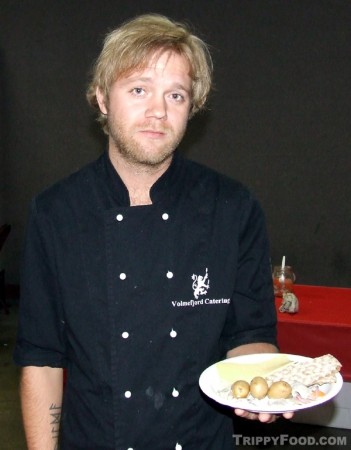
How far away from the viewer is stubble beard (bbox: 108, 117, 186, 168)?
1.47 metres

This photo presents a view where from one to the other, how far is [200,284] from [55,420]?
18.9 inches

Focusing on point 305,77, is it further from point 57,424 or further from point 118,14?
point 57,424

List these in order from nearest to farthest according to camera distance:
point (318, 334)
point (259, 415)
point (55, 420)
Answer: point (259, 415) → point (55, 420) → point (318, 334)

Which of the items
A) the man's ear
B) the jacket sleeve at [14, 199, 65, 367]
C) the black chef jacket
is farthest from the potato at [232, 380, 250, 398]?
the man's ear

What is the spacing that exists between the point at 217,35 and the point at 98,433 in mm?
4629

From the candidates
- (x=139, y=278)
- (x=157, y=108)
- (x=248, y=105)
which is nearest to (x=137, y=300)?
(x=139, y=278)

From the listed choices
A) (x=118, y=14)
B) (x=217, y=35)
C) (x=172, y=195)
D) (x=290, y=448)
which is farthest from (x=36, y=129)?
(x=172, y=195)

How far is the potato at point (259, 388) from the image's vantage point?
4.64ft

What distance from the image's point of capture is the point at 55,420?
1.62 meters

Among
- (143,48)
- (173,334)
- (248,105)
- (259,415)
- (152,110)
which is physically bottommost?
(259,415)

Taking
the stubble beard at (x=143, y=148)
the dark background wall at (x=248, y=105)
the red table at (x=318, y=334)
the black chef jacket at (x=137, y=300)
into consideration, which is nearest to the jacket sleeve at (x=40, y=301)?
the black chef jacket at (x=137, y=300)

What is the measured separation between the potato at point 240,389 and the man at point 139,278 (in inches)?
6.2

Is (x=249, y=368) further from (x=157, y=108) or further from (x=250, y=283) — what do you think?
(x=157, y=108)

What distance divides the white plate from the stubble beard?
472 millimetres
